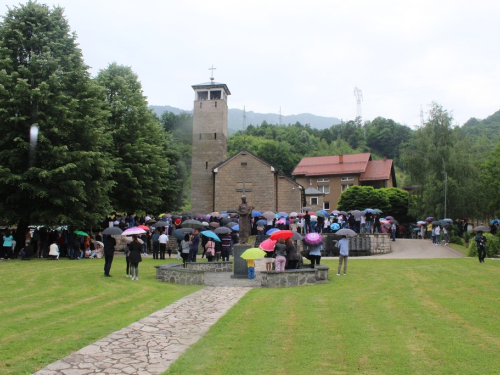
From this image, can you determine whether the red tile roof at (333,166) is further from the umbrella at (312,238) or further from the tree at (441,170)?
the umbrella at (312,238)

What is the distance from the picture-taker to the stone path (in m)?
6.86

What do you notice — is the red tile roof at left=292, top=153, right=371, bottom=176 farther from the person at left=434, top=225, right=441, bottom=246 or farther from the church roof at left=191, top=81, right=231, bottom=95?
the person at left=434, top=225, right=441, bottom=246

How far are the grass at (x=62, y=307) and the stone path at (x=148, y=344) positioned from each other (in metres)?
0.28

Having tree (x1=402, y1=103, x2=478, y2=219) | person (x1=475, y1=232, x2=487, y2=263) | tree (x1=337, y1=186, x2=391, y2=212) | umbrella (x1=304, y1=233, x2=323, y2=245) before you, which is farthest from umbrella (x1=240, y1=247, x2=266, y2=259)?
tree (x1=337, y1=186, x2=391, y2=212)

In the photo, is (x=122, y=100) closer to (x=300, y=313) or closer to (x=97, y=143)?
(x=97, y=143)

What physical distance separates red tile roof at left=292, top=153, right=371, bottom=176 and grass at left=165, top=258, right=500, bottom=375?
52.1 meters

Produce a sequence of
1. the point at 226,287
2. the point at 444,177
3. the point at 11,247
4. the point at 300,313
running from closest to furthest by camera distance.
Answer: the point at 300,313 < the point at 226,287 < the point at 11,247 < the point at 444,177

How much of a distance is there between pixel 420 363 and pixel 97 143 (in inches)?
952

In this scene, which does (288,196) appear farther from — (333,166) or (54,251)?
(54,251)

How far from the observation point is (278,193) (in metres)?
50.6

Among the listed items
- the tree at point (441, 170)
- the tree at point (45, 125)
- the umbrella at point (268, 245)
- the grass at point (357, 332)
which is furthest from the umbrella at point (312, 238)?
the tree at point (441, 170)

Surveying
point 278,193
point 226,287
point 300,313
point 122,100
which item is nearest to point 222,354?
point 300,313

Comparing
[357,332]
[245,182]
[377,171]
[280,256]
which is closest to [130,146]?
[245,182]

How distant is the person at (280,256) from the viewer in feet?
54.9
